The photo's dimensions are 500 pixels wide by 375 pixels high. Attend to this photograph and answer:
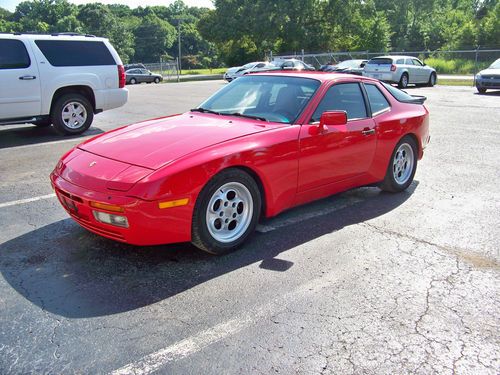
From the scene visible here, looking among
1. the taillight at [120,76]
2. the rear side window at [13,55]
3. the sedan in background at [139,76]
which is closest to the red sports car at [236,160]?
the rear side window at [13,55]

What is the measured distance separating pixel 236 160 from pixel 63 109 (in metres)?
6.54

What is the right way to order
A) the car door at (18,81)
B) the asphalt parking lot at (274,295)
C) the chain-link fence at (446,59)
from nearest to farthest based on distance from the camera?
the asphalt parking lot at (274,295), the car door at (18,81), the chain-link fence at (446,59)

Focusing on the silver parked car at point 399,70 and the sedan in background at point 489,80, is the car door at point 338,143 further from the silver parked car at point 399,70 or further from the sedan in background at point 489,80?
the silver parked car at point 399,70

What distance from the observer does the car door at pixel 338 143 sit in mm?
4359

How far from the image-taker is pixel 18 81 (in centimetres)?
841

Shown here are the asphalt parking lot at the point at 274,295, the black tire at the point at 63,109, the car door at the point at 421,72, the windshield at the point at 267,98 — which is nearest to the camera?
the asphalt parking lot at the point at 274,295

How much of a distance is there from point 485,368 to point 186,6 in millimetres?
161823

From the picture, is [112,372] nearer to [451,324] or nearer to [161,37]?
[451,324]

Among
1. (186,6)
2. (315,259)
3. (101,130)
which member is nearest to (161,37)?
(186,6)

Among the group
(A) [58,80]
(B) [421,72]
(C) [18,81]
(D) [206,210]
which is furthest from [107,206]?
(B) [421,72]

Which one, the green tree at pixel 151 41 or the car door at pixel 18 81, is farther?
the green tree at pixel 151 41

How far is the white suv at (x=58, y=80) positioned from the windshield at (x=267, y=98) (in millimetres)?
4965

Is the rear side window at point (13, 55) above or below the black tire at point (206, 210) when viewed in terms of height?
above

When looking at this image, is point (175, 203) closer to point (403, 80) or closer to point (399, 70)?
point (399, 70)
